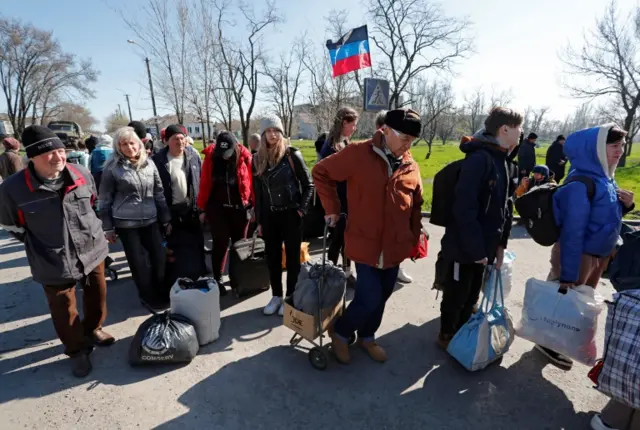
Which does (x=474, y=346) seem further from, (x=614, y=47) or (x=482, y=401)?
(x=614, y=47)

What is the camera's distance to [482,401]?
2.48 metres

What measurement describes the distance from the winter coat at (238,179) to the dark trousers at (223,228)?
0.43 ft

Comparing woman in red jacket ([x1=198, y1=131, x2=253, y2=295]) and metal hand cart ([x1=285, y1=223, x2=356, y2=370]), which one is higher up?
woman in red jacket ([x1=198, y1=131, x2=253, y2=295])

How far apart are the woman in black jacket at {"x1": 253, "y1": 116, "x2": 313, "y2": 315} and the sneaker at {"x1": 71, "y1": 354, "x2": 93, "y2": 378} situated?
1534mm

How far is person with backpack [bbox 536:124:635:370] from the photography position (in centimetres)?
249

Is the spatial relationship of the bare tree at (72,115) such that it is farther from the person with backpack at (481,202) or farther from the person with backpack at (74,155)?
the person with backpack at (481,202)

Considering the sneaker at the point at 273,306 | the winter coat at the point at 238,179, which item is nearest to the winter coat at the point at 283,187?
the winter coat at the point at 238,179

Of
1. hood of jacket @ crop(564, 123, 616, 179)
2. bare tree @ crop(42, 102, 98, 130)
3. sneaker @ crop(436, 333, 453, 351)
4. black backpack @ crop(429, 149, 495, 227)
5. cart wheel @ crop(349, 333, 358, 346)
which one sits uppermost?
bare tree @ crop(42, 102, 98, 130)

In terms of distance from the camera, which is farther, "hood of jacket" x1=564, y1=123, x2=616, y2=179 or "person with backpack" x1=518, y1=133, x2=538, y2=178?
"person with backpack" x1=518, y1=133, x2=538, y2=178

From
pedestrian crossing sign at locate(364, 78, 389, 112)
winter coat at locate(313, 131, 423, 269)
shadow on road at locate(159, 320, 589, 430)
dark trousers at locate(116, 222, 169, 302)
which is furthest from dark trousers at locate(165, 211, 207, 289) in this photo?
pedestrian crossing sign at locate(364, 78, 389, 112)

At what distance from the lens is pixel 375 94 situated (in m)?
5.58

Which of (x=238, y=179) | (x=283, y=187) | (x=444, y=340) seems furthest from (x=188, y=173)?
(x=444, y=340)

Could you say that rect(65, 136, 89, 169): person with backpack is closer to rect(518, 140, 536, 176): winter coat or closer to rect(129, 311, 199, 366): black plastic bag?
rect(129, 311, 199, 366): black plastic bag

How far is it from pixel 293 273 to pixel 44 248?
210cm
